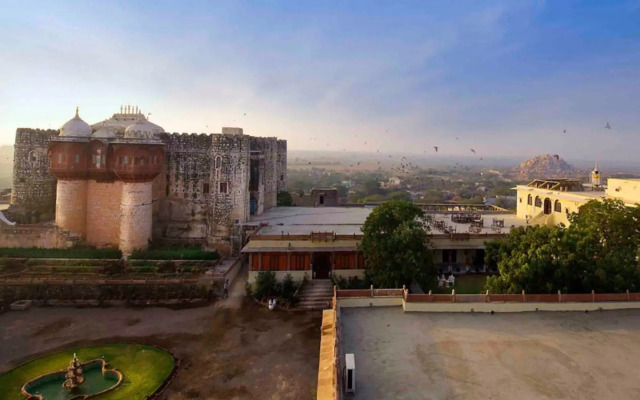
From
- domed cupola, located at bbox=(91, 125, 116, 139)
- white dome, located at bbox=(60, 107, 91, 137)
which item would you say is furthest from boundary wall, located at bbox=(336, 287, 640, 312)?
white dome, located at bbox=(60, 107, 91, 137)

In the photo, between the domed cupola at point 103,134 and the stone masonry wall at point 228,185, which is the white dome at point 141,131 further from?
the stone masonry wall at point 228,185

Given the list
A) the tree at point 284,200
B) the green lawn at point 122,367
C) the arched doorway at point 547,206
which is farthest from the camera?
the tree at point 284,200

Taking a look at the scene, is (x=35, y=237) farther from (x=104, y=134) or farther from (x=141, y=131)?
(x=141, y=131)

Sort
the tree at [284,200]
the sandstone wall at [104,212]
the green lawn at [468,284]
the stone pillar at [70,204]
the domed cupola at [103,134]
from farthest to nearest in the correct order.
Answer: the tree at [284,200] → the sandstone wall at [104,212] → the domed cupola at [103,134] → the stone pillar at [70,204] → the green lawn at [468,284]

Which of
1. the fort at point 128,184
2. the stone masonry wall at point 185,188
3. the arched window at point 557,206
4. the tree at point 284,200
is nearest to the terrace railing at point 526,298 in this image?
the arched window at point 557,206

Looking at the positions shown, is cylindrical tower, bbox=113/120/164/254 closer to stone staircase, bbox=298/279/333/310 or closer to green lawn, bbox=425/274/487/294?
stone staircase, bbox=298/279/333/310

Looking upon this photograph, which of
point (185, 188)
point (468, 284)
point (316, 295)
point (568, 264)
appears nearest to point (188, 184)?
point (185, 188)
